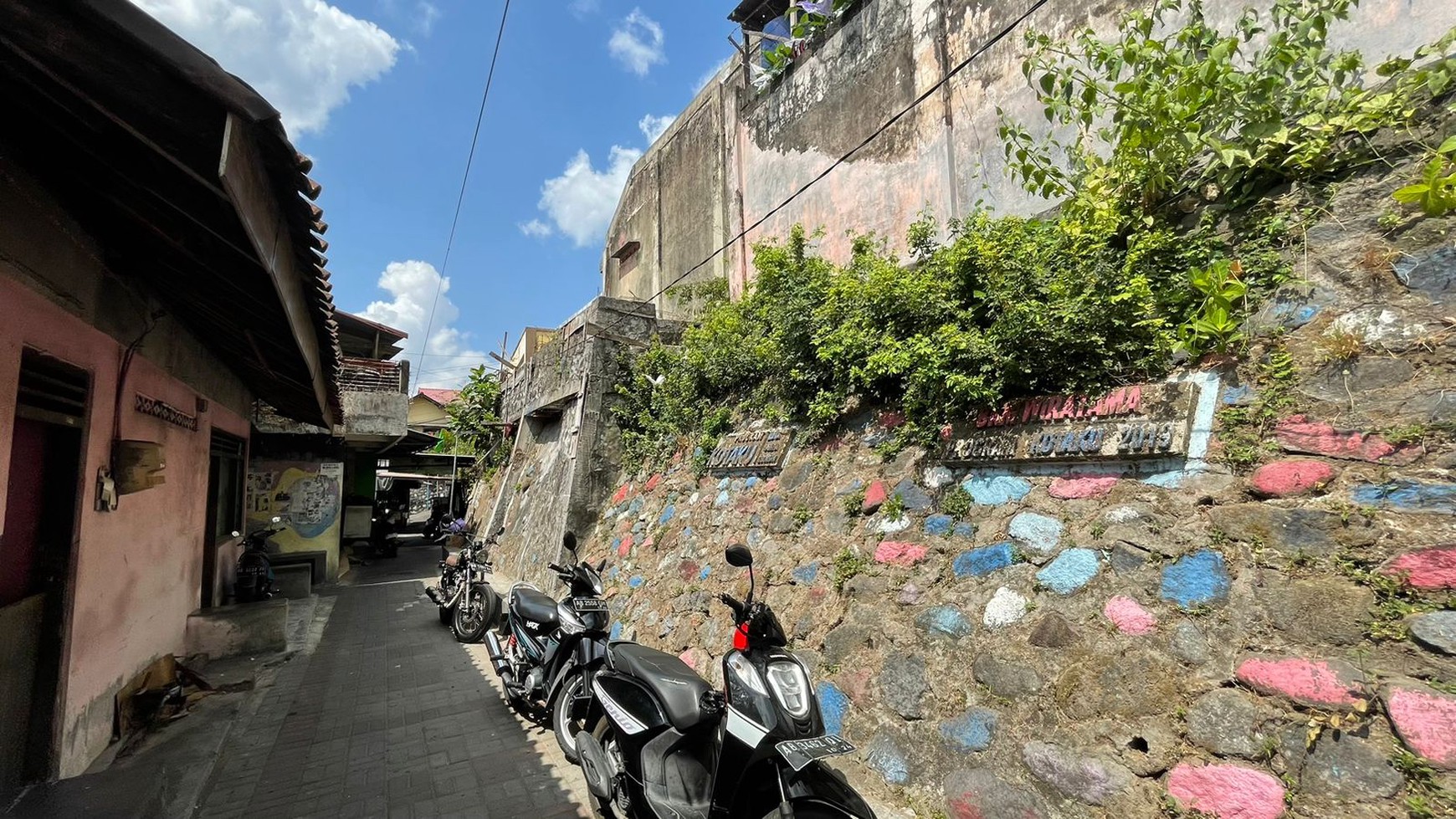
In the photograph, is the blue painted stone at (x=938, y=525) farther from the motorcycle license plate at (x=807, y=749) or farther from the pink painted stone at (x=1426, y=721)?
the pink painted stone at (x=1426, y=721)

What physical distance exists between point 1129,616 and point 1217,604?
1.08ft

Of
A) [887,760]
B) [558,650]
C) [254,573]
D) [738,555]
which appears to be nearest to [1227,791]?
[887,760]

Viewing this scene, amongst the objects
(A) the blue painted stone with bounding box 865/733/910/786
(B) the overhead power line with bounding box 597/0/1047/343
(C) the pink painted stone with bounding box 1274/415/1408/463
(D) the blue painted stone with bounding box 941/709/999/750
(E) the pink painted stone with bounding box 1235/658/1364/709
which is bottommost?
(A) the blue painted stone with bounding box 865/733/910/786

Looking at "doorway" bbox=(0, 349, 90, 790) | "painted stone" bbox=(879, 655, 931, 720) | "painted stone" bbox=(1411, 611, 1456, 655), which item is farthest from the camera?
"painted stone" bbox=(879, 655, 931, 720)

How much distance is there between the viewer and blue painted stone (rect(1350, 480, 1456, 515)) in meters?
2.31

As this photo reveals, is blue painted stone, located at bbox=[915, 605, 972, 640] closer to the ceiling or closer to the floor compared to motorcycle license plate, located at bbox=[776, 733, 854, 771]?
closer to the ceiling

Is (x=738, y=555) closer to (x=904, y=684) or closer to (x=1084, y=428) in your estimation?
(x=904, y=684)

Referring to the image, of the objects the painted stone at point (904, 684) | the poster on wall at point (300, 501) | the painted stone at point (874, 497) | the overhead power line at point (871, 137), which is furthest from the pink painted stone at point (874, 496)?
the poster on wall at point (300, 501)

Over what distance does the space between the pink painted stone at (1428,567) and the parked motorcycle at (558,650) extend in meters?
3.67

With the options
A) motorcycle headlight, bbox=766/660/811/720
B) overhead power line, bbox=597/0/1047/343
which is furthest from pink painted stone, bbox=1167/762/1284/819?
overhead power line, bbox=597/0/1047/343

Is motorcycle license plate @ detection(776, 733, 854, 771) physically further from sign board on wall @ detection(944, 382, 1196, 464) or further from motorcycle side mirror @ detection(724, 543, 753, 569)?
sign board on wall @ detection(944, 382, 1196, 464)

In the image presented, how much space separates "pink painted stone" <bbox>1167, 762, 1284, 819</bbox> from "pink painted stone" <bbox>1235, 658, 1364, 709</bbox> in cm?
31

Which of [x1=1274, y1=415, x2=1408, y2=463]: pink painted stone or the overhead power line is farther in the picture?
the overhead power line

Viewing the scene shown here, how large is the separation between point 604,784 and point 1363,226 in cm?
461
